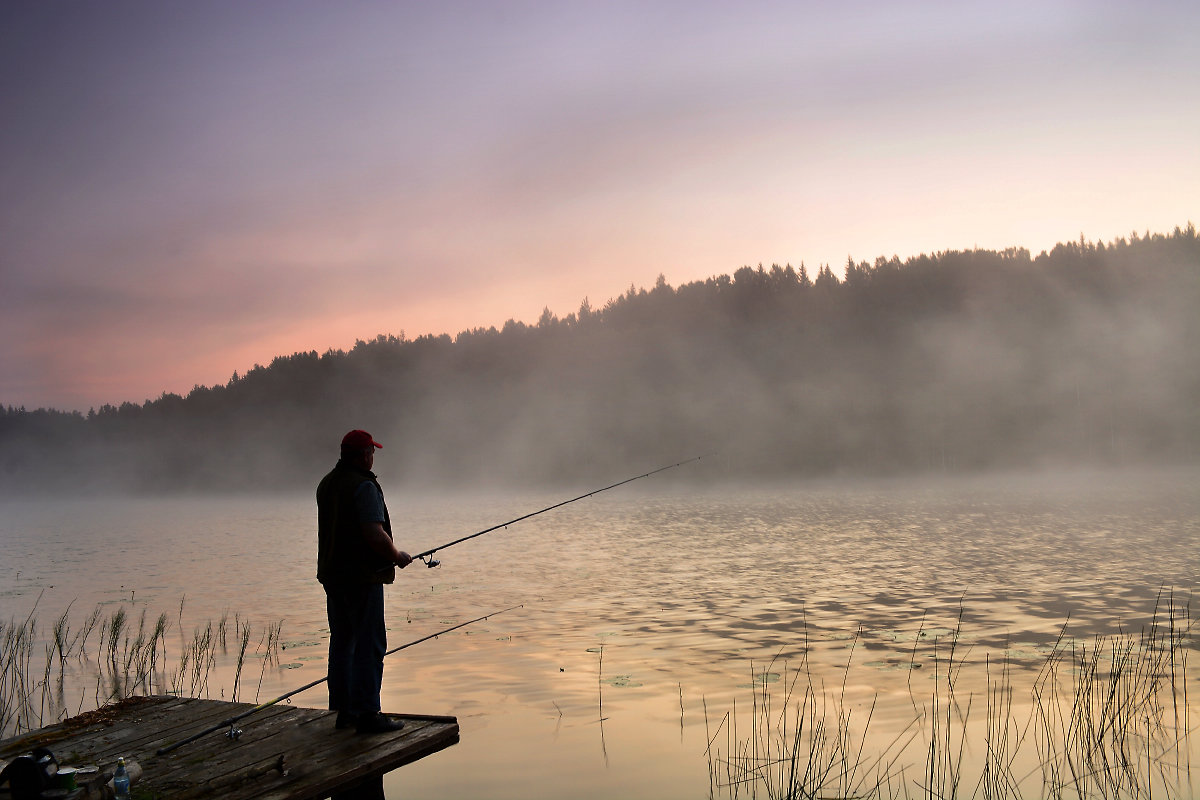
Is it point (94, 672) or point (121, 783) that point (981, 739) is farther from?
point (94, 672)

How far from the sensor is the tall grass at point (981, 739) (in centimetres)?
692

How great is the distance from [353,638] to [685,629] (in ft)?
28.0

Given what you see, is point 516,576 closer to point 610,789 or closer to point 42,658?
point 42,658

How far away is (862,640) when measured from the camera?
12484mm

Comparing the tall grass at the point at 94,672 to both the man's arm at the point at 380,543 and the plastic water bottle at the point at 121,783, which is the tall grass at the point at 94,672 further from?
the plastic water bottle at the point at 121,783

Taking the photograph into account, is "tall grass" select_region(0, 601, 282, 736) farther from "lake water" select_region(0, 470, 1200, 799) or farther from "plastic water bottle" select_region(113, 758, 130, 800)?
"plastic water bottle" select_region(113, 758, 130, 800)

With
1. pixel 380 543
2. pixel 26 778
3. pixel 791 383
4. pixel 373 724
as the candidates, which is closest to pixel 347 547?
pixel 380 543

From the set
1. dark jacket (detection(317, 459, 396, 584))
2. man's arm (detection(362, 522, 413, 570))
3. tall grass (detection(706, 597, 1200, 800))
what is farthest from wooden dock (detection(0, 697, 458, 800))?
tall grass (detection(706, 597, 1200, 800))

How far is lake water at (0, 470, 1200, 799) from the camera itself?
8.11m

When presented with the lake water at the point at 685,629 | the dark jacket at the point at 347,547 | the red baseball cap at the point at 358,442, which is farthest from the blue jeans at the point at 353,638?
the lake water at the point at 685,629

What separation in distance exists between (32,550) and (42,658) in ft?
98.3

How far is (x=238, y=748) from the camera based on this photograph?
568 centimetres

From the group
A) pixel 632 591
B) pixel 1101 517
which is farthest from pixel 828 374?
pixel 632 591

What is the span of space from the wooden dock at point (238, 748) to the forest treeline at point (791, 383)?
113 meters
